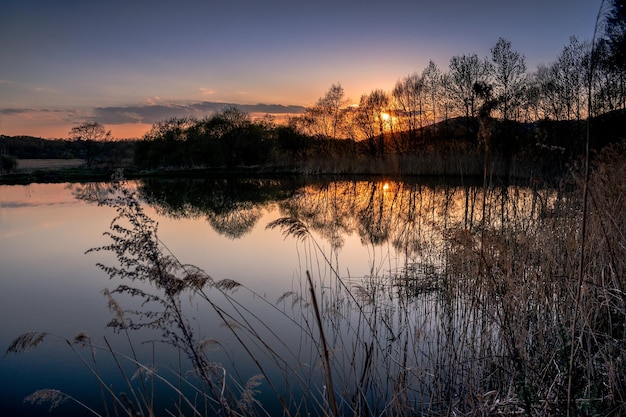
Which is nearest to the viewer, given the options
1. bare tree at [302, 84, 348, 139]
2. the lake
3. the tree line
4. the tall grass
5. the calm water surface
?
the tall grass

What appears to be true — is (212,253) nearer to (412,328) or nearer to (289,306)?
(289,306)

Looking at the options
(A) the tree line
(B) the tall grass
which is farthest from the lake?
(A) the tree line

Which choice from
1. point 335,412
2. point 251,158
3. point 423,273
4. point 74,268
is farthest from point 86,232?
point 251,158

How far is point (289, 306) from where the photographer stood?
5.86 metres

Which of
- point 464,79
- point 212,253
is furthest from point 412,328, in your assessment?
point 464,79

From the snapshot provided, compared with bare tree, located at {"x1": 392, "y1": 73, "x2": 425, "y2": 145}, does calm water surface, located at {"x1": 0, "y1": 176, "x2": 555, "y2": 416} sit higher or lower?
lower

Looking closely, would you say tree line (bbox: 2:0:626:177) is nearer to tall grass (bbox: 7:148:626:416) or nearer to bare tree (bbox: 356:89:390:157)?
bare tree (bbox: 356:89:390:157)

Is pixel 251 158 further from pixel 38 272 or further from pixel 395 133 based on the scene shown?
pixel 38 272

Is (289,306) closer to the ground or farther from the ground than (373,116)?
closer to the ground

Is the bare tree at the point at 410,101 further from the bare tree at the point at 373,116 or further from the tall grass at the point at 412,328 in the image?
the tall grass at the point at 412,328

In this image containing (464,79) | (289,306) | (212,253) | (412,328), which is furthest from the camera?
(464,79)

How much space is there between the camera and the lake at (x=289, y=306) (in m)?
2.51

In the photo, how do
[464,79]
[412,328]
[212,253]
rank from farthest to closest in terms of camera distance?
1. [464,79]
2. [212,253]
3. [412,328]

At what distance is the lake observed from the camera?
2512 millimetres
